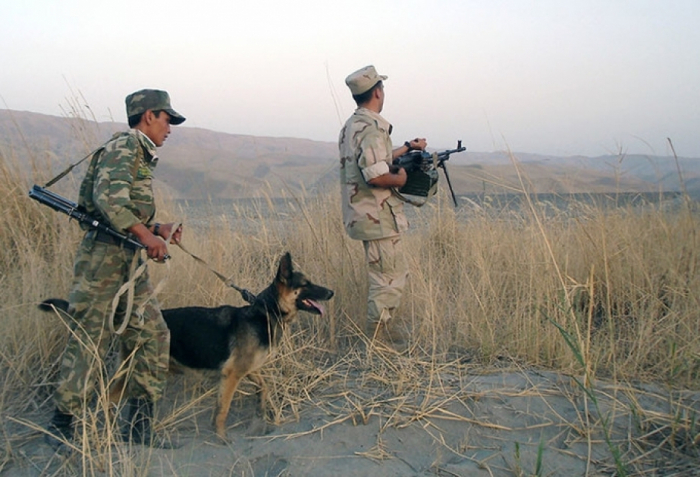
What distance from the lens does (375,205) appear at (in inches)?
179

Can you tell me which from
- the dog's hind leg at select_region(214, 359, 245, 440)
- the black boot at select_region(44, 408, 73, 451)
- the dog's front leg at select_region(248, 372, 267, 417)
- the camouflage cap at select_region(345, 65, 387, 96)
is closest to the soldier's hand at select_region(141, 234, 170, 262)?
the dog's hind leg at select_region(214, 359, 245, 440)

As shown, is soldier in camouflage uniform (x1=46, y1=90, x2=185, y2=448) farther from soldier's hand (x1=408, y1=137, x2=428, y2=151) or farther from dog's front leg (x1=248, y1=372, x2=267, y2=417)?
soldier's hand (x1=408, y1=137, x2=428, y2=151)

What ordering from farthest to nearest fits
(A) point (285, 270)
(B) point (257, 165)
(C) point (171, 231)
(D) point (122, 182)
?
1. (B) point (257, 165)
2. (A) point (285, 270)
3. (C) point (171, 231)
4. (D) point (122, 182)

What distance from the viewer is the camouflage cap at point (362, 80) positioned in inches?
178

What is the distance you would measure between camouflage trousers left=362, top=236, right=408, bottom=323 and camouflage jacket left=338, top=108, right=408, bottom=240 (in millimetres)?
97

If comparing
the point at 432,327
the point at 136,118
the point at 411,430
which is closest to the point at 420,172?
the point at 432,327

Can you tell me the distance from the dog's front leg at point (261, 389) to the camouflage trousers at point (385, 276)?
1.10 metres

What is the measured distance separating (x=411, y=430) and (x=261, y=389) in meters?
1.14

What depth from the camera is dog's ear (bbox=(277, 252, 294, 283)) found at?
151 inches

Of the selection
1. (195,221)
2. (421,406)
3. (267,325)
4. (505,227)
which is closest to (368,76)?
(267,325)

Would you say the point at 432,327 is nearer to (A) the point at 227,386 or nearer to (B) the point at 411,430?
(B) the point at 411,430

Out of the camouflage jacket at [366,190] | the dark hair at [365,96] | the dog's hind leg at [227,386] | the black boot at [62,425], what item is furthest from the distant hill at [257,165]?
the black boot at [62,425]

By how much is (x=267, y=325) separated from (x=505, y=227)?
4156mm

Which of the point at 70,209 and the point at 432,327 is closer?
the point at 70,209
